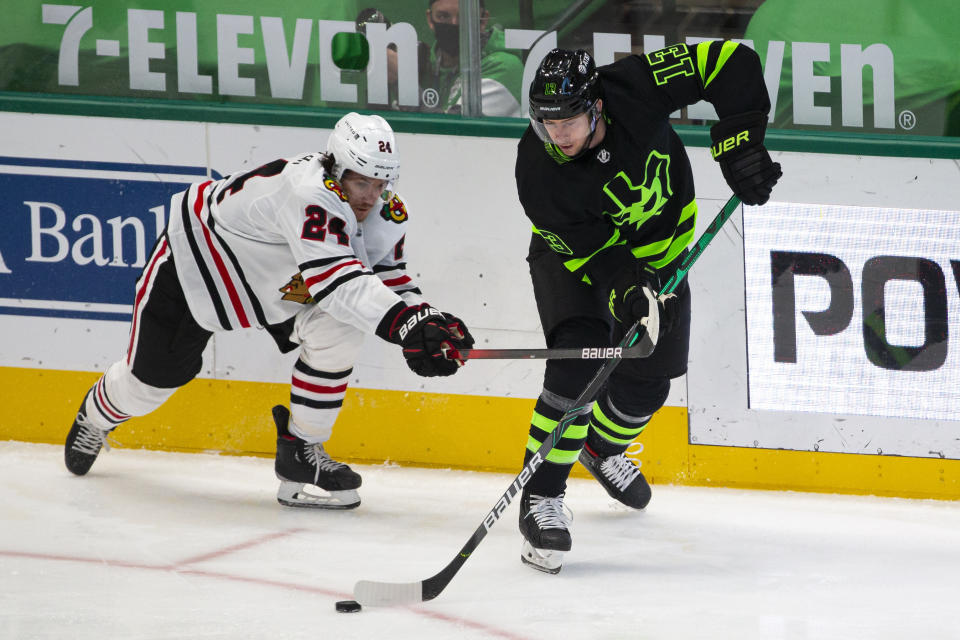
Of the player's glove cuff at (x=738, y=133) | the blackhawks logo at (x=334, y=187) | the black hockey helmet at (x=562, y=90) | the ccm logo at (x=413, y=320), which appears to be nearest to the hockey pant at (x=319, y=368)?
the blackhawks logo at (x=334, y=187)

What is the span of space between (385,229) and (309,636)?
1.16 meters

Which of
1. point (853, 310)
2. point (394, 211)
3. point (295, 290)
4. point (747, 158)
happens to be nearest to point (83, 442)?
point (295, 290)

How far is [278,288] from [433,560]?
832mm

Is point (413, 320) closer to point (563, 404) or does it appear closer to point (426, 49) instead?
point (563, 404)

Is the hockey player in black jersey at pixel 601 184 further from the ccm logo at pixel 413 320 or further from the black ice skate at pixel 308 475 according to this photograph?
the black ice skate at pixel 308 475

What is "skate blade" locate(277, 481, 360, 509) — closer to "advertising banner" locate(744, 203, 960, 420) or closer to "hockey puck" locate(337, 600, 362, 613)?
"hockey puck" locate(337, 600, 362, 613)

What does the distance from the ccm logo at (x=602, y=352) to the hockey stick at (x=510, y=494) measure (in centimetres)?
1

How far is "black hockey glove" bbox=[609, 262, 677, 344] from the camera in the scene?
2.22 metres

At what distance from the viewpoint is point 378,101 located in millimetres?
3400

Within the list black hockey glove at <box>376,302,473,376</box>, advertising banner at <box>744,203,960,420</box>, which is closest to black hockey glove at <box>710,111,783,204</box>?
black hockey glove at <box>376,302,473,376</box>

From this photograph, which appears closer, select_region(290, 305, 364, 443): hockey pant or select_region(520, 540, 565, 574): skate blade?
select_region(520, 540, 565, 574): skate blade

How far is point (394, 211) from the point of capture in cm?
271

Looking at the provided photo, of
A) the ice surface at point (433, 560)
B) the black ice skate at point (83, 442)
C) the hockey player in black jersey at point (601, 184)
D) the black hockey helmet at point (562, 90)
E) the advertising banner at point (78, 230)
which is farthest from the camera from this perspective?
the advertising banner at point (78, 230)

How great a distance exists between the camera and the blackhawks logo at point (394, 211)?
8.80 feet
